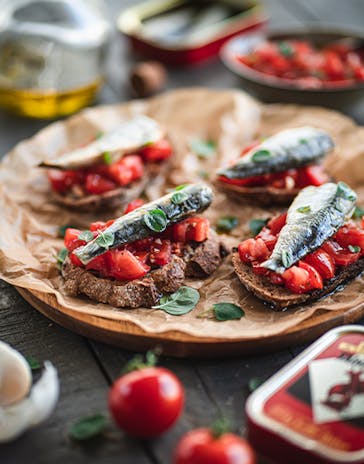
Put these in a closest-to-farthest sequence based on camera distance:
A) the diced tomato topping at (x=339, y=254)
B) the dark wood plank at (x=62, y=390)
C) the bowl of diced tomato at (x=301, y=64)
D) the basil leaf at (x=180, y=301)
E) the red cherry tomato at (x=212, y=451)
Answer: the red cherry tomato at (x=212, y=451)
the dark wood plank at (x=62, y=390)
the basil leaf at (x=180, y=301)
the diced tomato topping at (x=339, y=254)
the bowl of diced tomato at (x=301, y=64)

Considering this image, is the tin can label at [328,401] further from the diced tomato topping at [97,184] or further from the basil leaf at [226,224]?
the diced tomato topping at [97,184]

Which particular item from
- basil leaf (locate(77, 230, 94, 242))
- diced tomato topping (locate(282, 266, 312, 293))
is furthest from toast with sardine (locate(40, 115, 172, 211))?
diced tomato topping (locate(282, 266, 312, 293))

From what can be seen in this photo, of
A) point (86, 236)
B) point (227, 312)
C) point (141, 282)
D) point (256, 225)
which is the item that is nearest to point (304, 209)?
point (256, 225)

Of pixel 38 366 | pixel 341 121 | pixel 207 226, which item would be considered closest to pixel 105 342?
pixel 38 366

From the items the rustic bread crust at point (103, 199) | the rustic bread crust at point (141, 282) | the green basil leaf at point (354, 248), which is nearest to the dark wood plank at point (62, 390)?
the rustic bread crust at point (141, 282)

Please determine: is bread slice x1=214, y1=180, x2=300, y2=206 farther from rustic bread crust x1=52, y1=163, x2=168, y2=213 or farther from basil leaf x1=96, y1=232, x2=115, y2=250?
basil leaf x1=96, y1=232, x2=115, y2=250

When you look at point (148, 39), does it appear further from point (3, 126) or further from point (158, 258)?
point (158, 258)
